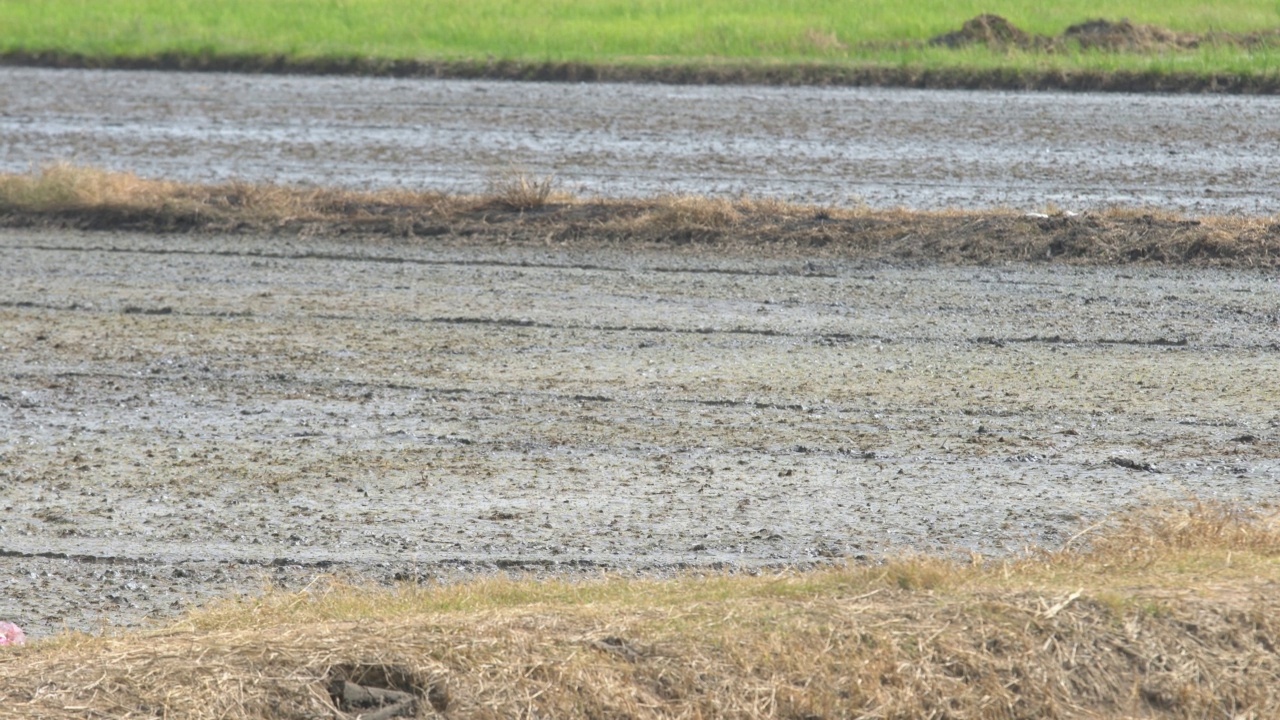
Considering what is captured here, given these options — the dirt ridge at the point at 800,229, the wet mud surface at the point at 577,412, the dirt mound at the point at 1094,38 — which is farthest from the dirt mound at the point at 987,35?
the wet mud surface at the point at 577,412

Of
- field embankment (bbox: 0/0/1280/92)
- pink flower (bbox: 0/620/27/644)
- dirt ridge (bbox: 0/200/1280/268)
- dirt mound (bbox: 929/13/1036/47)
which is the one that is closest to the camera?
pink flower (bbox: 0/620/27/644)

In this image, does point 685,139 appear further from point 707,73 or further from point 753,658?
point 753,658

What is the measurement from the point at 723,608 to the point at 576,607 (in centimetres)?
53

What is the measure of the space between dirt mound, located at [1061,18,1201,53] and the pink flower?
2075 centimetres

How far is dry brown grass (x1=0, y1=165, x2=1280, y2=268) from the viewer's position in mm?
12172

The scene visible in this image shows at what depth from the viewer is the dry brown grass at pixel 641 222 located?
12.2m

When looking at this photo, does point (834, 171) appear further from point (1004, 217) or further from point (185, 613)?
point (185, 613)

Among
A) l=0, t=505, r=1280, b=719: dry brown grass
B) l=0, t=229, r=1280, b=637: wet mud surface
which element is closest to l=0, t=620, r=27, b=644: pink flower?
l=0, t=229, r=1280, b=637: wet mud surface

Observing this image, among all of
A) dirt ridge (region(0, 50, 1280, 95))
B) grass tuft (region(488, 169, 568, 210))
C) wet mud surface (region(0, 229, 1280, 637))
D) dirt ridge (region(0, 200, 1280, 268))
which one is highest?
dirt ridge (region(0, 50, 1280, 95))

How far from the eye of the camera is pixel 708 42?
26.0m

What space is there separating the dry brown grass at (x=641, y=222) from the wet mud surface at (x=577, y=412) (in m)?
0.43

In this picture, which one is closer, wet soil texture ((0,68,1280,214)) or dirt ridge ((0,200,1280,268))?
dirt ridge ((0,200,1280,268))

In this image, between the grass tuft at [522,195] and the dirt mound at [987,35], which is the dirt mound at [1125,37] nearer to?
the dirt mound at [987,35]

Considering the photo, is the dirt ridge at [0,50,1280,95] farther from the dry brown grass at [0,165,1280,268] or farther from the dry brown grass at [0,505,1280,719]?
the dry brown grass at [0,505,1280,719]
